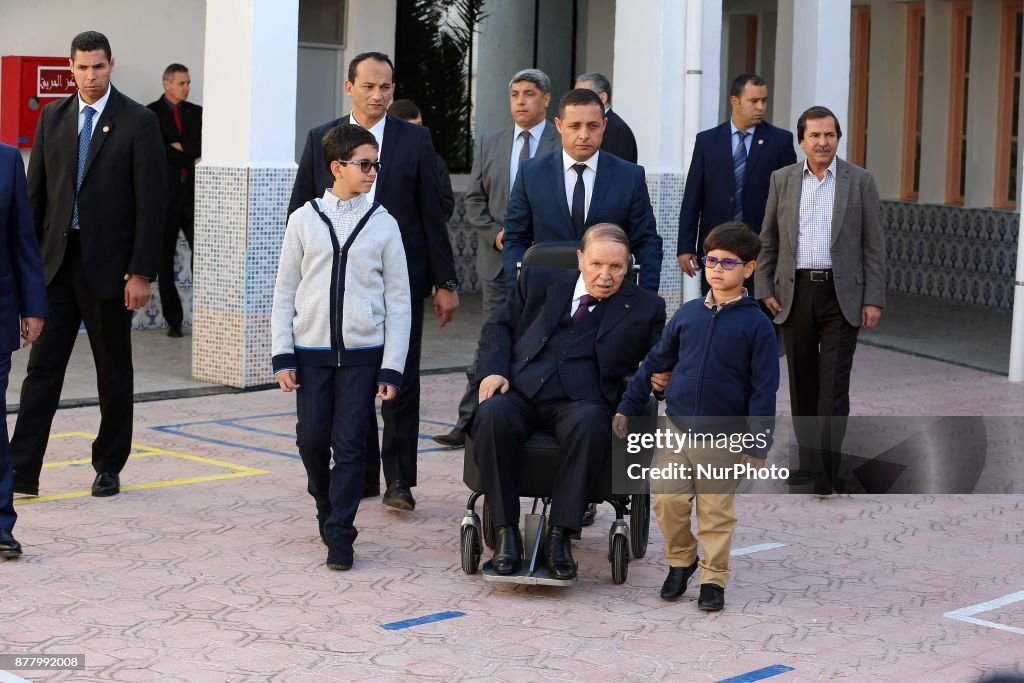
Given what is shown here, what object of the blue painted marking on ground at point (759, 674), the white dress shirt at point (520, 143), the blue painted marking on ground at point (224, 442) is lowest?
the blue painted marking on ground at point (759, 674)

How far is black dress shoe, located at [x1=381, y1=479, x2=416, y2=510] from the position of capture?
7332 millimetres

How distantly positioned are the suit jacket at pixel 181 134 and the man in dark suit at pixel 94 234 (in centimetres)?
546

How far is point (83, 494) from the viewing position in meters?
7.47

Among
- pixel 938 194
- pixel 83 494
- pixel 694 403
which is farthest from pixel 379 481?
pixel 938 194

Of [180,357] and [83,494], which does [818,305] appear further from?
[180,357]

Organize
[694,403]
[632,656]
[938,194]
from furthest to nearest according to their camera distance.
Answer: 1. [938,194]
2. [694,403]
3. [632,656]

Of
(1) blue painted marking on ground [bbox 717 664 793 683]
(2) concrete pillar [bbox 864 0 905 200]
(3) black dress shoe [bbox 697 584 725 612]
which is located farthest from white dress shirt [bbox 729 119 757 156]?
(2) concrete pillar [bbox 864 0 905 200]

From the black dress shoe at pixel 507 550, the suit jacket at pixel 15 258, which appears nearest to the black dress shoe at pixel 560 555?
the black dress shoe at pixel 507 550

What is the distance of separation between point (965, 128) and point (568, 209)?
11922 millimetres

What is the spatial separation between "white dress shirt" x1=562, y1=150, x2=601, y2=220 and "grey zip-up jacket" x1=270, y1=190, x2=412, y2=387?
1.03 m

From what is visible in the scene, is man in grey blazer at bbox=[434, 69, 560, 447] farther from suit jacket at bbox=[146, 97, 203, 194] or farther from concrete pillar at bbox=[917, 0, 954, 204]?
concrete pillar at bbox=[917, 0, 954, 204]

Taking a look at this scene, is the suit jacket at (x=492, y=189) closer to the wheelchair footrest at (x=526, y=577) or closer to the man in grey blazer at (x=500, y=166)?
the man in grey blazer at (x=500, y=166)

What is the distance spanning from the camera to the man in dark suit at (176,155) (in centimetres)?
1282

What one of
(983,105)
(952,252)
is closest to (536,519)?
(952,252)
